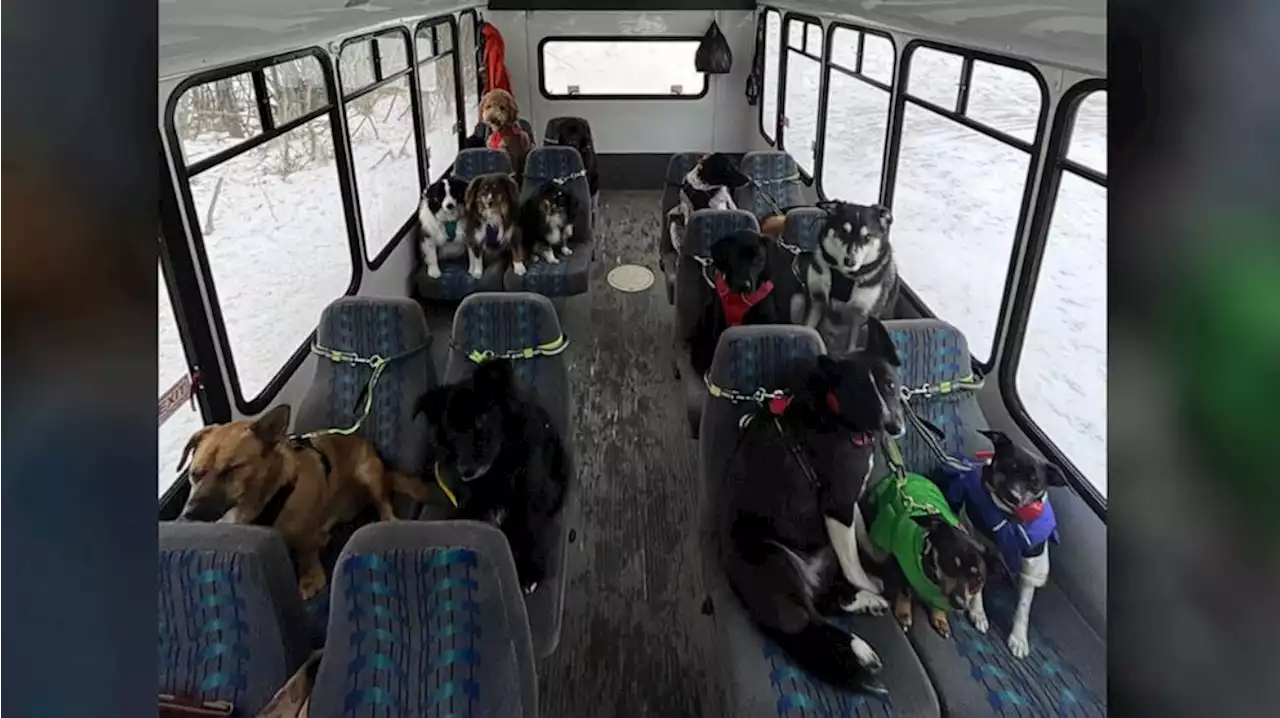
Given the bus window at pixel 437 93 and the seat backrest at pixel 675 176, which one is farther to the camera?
the bus window at pixel 437 93

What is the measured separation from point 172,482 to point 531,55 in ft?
23.9

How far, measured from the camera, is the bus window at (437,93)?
5.95m

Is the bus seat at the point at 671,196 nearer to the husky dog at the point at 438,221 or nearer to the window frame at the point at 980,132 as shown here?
the husky dog at the point at 438,221

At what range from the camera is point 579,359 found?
16.9 feet

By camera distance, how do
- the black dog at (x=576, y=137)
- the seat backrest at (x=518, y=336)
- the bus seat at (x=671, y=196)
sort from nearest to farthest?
the seat backrest at (x=518, y=336) < the bus seat at (x=671, y=196) < the black dog at (x=576, y=137)

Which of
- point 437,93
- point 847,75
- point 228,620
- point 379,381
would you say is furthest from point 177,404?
point 437,93

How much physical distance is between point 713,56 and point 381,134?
417 cm

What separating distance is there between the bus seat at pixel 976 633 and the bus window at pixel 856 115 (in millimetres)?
1877

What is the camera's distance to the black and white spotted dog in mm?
4992

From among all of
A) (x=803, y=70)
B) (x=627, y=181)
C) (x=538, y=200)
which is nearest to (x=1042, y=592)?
(x=538, y=200)

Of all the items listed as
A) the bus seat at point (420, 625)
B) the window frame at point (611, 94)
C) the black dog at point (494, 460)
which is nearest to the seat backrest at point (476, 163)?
the window frame at point (611, 94)

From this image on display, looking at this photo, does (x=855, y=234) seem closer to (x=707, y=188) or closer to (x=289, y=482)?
(x=707, y=188)
